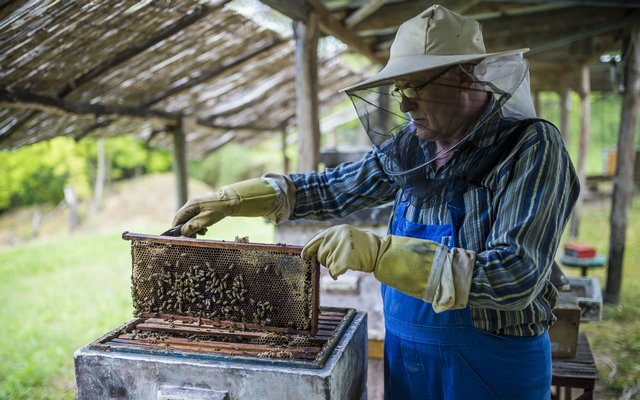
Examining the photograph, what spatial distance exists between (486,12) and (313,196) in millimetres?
4283

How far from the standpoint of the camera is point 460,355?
1.81 metres

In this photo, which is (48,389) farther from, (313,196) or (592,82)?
(592,82)

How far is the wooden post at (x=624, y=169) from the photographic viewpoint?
5.88 metres

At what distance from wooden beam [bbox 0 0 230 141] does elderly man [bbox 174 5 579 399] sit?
9.74 ft

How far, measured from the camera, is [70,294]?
7.93 metres

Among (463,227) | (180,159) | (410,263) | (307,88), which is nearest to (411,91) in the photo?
(463,227)

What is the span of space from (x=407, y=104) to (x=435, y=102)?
12cm

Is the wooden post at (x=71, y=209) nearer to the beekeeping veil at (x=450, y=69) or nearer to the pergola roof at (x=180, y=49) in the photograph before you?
the pergola roof at (x=180, y=49)

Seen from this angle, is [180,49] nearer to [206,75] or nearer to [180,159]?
[206,75]

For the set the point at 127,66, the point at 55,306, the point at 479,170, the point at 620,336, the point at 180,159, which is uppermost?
the point at 127,66

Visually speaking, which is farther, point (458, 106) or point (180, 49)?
point (180, 49)

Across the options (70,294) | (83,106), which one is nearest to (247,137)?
(70,294)

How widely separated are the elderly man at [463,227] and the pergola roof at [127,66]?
2.41 metres

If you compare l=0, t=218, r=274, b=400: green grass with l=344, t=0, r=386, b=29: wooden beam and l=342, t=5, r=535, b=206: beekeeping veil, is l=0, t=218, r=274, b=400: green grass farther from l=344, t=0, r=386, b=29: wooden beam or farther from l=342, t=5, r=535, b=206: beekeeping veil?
l=344, t=0, r=386, b=29: wooden beam
